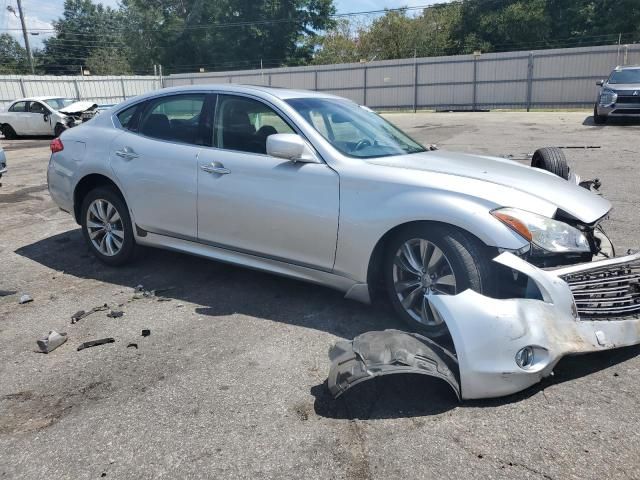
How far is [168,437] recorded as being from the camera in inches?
110

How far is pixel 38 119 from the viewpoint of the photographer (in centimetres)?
2016

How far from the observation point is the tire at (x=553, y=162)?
5.01 m

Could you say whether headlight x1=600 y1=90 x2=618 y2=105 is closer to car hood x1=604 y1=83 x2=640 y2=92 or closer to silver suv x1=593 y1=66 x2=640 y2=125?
silver suv x1=593 y1=66 x2=640 y2=125

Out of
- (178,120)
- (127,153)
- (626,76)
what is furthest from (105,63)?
(178,120)

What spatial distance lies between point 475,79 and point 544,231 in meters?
27.8

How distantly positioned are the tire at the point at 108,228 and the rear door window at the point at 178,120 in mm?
733

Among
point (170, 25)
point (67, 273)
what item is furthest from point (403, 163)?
point (170, 25)

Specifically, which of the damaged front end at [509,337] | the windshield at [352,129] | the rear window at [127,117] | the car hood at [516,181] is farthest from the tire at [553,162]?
the rear window at [127,117]

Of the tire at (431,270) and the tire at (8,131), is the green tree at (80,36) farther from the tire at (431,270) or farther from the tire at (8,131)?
the tire at (431,270)

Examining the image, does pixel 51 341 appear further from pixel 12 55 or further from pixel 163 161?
pixel 12 55

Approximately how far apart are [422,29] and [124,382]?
51531 mm

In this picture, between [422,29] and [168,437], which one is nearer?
[168,437]

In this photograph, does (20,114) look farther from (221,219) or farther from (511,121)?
(221,219)

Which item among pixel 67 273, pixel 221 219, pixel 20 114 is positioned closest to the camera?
pixel 221 219
